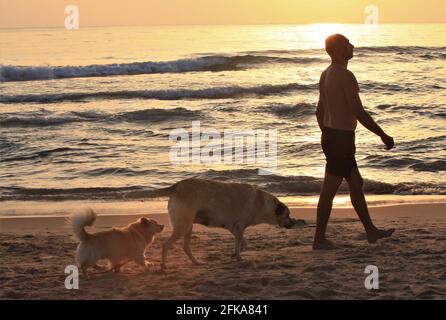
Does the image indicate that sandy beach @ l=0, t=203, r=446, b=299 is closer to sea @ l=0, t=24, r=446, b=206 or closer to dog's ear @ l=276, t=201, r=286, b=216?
dog's ear @ l=276, t=201, r=286, b=216

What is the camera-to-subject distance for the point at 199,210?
20.5 ft

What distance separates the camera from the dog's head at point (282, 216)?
265 inches

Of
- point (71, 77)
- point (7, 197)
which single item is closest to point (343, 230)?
point (7, 197)

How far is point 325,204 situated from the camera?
668cm

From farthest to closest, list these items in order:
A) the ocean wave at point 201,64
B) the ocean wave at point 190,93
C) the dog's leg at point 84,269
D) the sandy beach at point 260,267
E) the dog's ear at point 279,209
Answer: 1. the ocean wave at point 201,64
2. the ocean wave at point 190,93
3. the dog's ear at point 279,209
4. the dog's leg at point 84,269
5. the sandy beach at point 260,267

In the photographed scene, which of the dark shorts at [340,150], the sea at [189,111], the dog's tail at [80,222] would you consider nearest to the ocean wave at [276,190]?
the sea at [189,111]

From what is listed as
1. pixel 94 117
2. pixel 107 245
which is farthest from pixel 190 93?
pixel 107 245

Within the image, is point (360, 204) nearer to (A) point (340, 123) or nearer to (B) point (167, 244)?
(A) point (340, 123)

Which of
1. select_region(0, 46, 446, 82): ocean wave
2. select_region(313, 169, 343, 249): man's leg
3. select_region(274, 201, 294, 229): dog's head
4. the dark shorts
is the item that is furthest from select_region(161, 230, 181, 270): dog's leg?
select_region(0, 46, 446, 82): ocean wave

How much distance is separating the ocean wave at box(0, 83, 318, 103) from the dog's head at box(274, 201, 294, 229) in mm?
19119

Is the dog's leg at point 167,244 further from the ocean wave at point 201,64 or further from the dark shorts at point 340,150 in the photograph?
the ocean wave at point 201,64

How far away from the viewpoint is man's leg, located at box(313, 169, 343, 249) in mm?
6625

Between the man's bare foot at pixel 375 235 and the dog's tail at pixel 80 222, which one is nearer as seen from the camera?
the dog's tail at pixel 80 222
